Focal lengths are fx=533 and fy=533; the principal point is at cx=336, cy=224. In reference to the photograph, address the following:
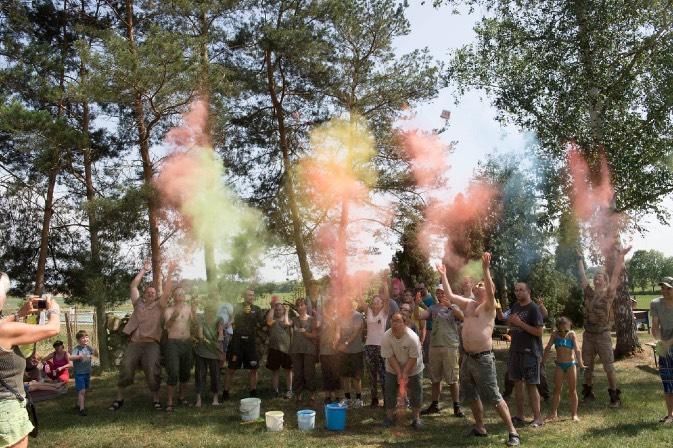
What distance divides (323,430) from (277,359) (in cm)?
257

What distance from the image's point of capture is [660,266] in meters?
107

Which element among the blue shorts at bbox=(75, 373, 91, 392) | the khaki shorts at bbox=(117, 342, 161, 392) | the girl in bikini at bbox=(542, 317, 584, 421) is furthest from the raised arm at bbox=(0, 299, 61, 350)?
the girl in bikini at bbox=(542, 317, 584, 421)

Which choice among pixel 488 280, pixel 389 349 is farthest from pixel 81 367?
pixel 488 280

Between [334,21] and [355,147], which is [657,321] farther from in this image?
[334,21]

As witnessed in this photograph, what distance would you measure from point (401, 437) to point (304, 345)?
2.69 meters

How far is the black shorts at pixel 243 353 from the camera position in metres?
9.40

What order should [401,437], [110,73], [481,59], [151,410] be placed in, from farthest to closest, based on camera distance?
[481,59], [110,73], [151,410], [401,437]

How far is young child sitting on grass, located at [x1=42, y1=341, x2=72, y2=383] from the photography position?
8.94m

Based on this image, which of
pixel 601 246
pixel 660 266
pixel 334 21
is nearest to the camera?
pixel 601 246

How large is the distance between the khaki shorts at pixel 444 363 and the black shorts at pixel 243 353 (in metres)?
3.26

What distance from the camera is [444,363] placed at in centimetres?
779

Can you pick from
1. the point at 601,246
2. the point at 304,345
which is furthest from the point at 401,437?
the point at 601,246

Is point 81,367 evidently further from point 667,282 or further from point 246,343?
point 667,282

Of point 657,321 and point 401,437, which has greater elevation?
point 657,321
